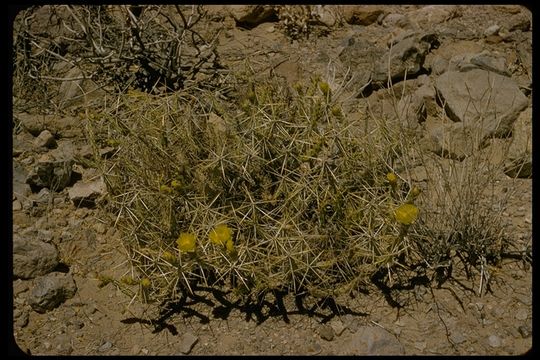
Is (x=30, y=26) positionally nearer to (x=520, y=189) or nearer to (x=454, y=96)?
(x=454, y=96)

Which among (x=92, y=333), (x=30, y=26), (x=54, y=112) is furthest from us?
(x=30, y=26)

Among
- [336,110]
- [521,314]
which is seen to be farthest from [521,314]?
[336,110]

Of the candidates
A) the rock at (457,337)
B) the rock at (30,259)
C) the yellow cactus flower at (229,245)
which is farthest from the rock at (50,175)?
the rock at (457,337)

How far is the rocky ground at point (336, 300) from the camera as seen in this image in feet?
8.70

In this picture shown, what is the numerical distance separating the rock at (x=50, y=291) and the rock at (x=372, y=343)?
135cm

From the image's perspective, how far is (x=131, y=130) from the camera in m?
2.88

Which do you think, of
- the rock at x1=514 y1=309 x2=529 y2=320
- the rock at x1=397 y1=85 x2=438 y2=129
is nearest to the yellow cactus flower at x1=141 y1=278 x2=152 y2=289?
the rock at x1=514 y1=309 x2=529 y2=320

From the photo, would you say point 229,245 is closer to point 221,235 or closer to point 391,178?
point 221,235

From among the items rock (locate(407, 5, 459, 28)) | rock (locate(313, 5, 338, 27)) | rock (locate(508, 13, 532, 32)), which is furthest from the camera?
rock (locate(313, 5, 338, 27))

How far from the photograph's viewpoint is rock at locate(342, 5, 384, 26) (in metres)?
4.45

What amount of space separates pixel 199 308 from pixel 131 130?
3.01 ft

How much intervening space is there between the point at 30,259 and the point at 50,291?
0.77 ft

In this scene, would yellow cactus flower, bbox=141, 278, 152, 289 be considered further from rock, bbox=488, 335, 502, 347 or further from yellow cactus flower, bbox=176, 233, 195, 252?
rock, bbox=488, 335, 502, 347

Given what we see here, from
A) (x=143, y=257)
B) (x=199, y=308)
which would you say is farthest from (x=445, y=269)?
(x=143, y=257)
